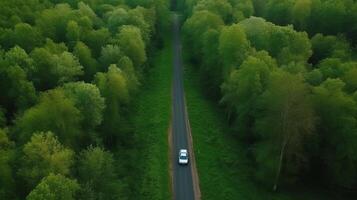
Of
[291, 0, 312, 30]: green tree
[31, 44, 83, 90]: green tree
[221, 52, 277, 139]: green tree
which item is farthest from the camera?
[291, 0, 312, 30]: green tree

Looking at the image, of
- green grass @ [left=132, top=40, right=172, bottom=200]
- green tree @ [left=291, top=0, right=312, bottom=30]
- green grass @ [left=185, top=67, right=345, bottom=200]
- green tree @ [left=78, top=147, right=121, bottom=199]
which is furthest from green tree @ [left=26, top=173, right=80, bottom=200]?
green tree @ [left=291, top=0, right=312, bottom=30]

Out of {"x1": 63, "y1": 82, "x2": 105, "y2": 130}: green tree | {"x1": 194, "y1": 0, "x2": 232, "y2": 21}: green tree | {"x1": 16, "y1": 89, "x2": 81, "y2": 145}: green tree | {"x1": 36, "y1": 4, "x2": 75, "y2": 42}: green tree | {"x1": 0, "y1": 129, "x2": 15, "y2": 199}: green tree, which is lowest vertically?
{"x1": 0, "y1": 129, "x2": 15, "y2": 199}: green tree

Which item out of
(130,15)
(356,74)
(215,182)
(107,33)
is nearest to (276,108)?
(215,182)

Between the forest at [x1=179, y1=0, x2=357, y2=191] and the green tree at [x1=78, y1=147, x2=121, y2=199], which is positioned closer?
the green tree at [x1=78, y1=147, x2=121, y2=199]

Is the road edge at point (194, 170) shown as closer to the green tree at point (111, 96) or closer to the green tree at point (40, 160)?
the green tree at point (111, 96)

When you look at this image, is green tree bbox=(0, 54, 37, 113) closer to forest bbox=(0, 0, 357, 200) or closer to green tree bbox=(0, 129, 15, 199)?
forest bbox=(0, 0, 357, 200)

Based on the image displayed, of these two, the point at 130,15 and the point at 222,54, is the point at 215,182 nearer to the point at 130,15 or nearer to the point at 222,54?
the point at 222,54

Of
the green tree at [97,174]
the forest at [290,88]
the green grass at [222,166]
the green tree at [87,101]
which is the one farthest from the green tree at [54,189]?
the forest at [290,88]
